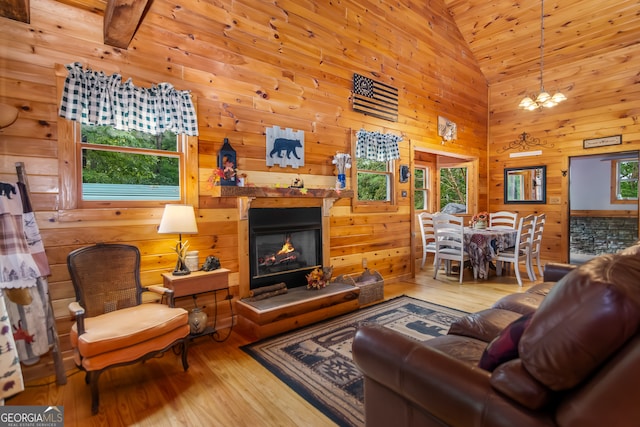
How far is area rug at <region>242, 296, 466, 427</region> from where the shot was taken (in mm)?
2059

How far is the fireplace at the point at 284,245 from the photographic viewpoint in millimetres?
3482

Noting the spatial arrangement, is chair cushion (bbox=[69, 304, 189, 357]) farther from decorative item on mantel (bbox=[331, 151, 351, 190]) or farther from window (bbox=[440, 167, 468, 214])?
window (bbox=[440, 167, 468, 214])

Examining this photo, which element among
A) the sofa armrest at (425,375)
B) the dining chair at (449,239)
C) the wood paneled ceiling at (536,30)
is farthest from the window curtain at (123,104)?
the wood paneled ceiling at (536,30)

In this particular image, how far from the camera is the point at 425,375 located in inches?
47.1

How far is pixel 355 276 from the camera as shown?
14.5 ft

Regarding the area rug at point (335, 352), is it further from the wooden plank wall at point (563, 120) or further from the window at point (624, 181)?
the window at point (624, 181)

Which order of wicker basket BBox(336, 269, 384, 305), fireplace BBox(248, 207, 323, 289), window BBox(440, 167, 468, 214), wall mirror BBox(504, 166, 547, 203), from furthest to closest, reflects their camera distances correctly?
window BBox(440, 167, 468, 214) → wall mirror BBox(504, 166, 547, 203) → wicker basket BBox(336, 269, 384, 305) → fireplace BBox(248, 207, 323, 289)

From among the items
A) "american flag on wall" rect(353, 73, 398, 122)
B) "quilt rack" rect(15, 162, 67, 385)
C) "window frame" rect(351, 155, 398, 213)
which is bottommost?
"quilt rack" rect(15, 162, 67, 385)

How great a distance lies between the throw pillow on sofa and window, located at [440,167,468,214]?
6.22m

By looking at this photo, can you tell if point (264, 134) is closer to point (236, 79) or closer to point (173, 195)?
point (236, 79)

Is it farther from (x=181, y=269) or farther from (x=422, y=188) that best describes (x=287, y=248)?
(x=422, y=188)

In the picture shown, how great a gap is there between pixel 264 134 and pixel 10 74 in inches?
79.7

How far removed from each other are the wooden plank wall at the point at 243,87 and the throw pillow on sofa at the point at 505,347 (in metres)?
2.60

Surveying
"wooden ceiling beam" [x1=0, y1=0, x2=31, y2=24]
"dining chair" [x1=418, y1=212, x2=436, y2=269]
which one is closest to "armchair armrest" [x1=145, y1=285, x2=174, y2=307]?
"wooden ceiling beam" [x1=0, y1=0, x2=31, y2=24]
